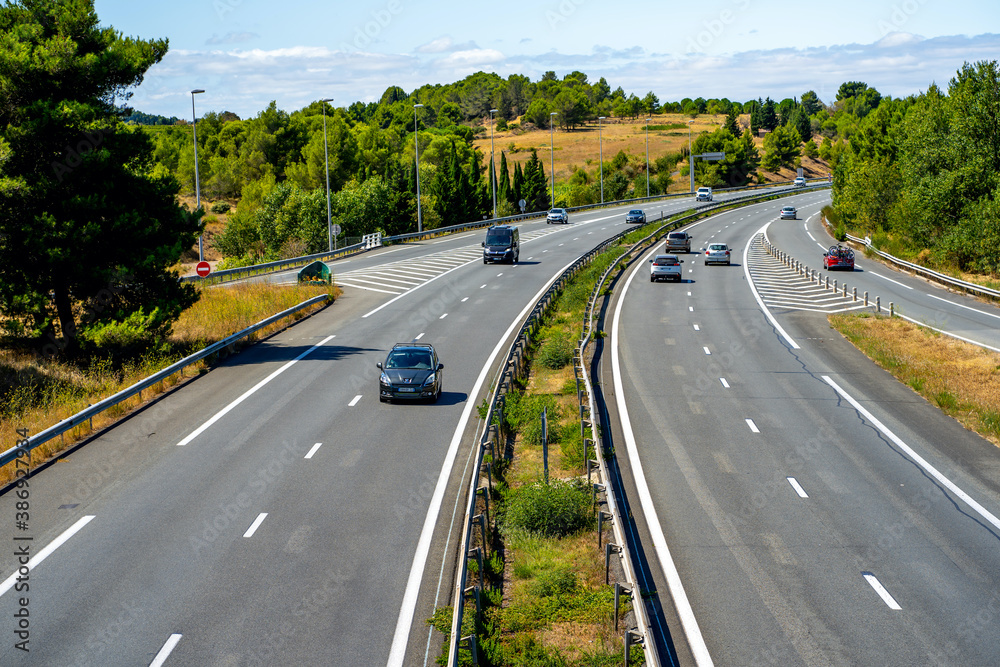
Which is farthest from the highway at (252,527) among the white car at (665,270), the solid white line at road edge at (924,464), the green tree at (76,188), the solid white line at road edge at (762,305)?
the white car at (665,270)

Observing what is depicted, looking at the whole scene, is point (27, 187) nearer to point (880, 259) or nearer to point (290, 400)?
point (290, 400)

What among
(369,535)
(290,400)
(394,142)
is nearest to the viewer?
(369,535)

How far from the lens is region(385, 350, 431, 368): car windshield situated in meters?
24.1

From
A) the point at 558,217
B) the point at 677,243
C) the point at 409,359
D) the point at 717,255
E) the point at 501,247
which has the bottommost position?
the point at 409,359

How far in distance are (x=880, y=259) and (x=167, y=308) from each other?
51885mm

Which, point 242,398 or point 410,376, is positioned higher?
point 410,376

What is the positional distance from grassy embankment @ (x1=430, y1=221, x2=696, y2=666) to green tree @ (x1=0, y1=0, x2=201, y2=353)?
43.8 ft

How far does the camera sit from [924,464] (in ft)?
61.8

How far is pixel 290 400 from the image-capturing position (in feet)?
78.3

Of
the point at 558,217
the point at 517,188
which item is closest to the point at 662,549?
the point at 558,217

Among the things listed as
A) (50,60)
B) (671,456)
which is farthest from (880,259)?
(50,60)

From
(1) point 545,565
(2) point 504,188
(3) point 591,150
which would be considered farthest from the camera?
(3) point 591,150

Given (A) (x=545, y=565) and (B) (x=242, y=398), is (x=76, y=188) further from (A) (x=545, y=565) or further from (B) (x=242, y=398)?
(A) (x=545, y=565)

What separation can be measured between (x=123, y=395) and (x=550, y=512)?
12670 mm
